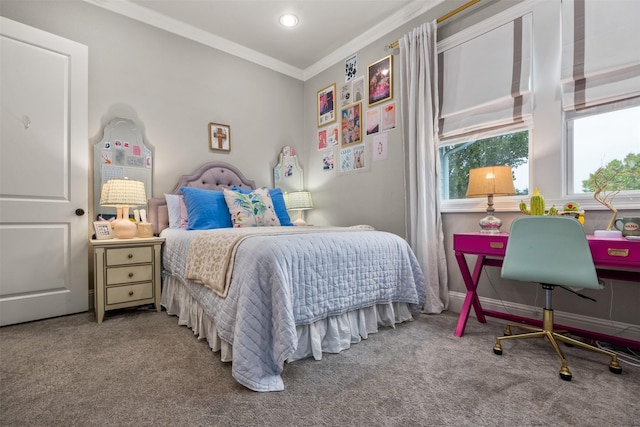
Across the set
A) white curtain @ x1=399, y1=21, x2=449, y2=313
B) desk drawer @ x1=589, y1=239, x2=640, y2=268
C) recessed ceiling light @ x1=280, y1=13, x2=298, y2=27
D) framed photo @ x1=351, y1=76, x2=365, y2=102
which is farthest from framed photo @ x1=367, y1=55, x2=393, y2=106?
desk drawer @ x1=589, y1=239, x2=640, y2=268

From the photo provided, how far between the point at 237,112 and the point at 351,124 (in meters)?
1.32

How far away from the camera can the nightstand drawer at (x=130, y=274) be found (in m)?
2.30

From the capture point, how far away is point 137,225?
2568 millimetres

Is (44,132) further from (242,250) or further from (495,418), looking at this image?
(495,418)

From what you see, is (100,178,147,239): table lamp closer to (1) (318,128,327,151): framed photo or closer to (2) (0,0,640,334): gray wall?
(2) (0,0,640,334): gray wall

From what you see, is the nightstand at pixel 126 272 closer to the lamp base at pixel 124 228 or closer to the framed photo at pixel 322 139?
the lamp base at pixel 124 228

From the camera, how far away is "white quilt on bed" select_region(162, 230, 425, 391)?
143 cm

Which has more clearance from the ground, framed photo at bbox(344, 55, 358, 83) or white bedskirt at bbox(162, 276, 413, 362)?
framed photo at bbox(344, 55, 358, 83)

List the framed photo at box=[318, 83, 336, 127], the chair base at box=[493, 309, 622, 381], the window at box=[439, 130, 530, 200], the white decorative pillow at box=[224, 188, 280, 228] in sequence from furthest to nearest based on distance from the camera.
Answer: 1. the framed photo at box=[318, 83, 336, 127]
2. the white decorative pillow at box=[224, 188, 280, 228]
3. the window at box=[439, 130, 530, 200]
4. the chair base at box=[493, 309, 622, 381]

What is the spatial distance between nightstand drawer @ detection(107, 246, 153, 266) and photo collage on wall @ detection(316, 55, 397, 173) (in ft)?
7.07

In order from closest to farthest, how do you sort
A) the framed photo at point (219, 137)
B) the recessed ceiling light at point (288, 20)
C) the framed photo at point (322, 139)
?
1. the recessed ceiling light at point (288, 20)
2. the framed photo at point (219, 137)
3. the framed photo at point (322, 139)

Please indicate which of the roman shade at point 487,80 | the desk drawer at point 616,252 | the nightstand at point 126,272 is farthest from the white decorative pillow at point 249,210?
the desk drawer at point 616,252

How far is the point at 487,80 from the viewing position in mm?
2391

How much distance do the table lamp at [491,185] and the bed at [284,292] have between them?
22.8 inches
